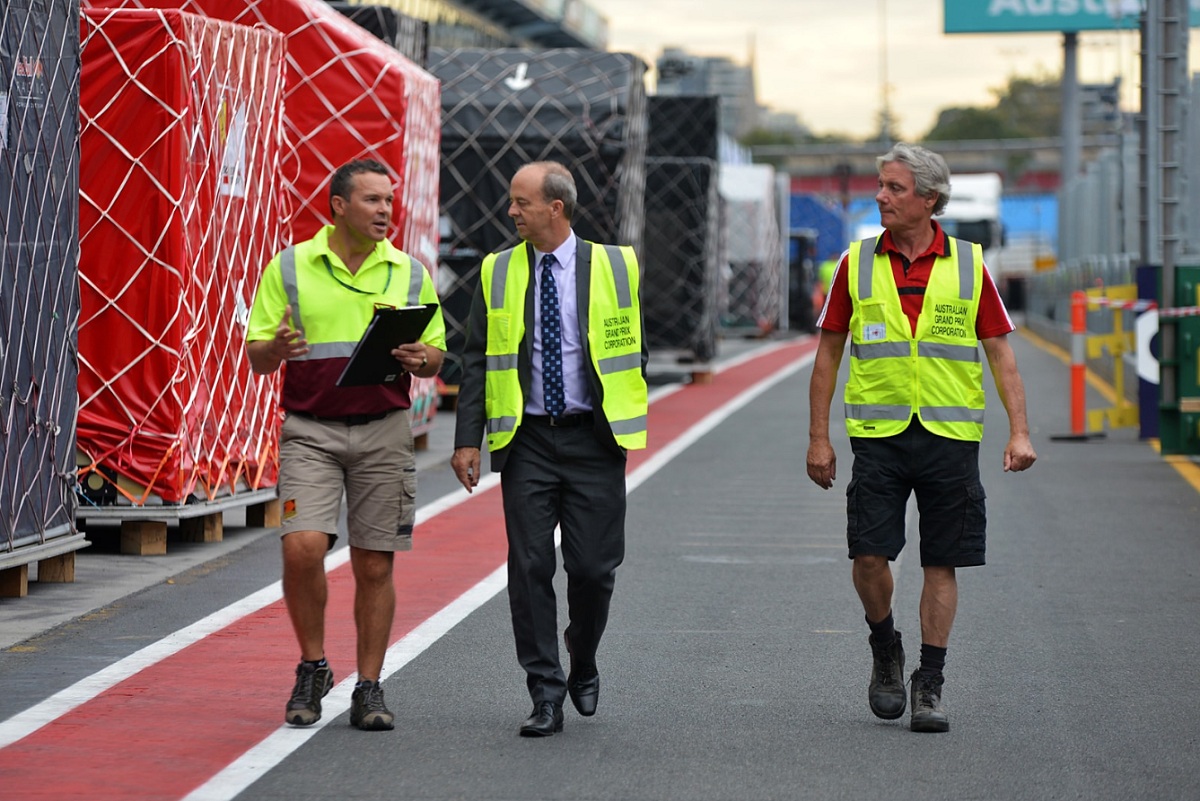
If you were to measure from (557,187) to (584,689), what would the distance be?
1660 millimetres

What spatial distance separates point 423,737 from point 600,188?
15341mm

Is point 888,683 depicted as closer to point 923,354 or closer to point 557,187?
point 923,354

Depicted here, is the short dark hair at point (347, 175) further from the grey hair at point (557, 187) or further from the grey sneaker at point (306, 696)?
the grey sneaker at point (306, 696)

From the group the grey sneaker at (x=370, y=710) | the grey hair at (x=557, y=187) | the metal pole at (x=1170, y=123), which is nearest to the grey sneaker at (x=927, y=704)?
the grey sneaker at (x=370, y=710)

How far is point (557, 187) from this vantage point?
665cm

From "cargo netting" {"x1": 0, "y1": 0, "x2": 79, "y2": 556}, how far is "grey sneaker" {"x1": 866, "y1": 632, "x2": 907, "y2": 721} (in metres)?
4.16

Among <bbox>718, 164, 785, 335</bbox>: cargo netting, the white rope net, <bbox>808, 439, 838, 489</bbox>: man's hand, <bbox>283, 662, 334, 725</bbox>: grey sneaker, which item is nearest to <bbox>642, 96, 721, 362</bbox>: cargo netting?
the white rope net

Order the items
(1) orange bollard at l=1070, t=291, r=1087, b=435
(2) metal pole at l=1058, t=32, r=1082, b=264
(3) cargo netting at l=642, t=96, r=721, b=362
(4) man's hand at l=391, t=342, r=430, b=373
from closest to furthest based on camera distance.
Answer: (4) man's hand at l=391, t=342, r=430, b=373 < (1) orange bollard at l=1070, t=291, r=1087, b=435 < (3) cargo netting at l=642, t=96, r=721, b=362 < (2) metal pole at l=1058, t=32, r=1082, b=264

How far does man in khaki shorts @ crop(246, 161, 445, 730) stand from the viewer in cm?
669

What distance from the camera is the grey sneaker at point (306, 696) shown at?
265 inches

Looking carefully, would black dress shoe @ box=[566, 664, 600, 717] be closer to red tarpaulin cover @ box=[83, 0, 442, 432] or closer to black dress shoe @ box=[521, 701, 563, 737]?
black dress shoe @ box=[521, 701, 563, 737]

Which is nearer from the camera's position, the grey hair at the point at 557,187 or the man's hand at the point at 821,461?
the grey hair at the point at 557,187

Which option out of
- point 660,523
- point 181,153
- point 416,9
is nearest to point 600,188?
point 660,523

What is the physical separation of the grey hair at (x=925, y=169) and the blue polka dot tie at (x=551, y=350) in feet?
3.80
